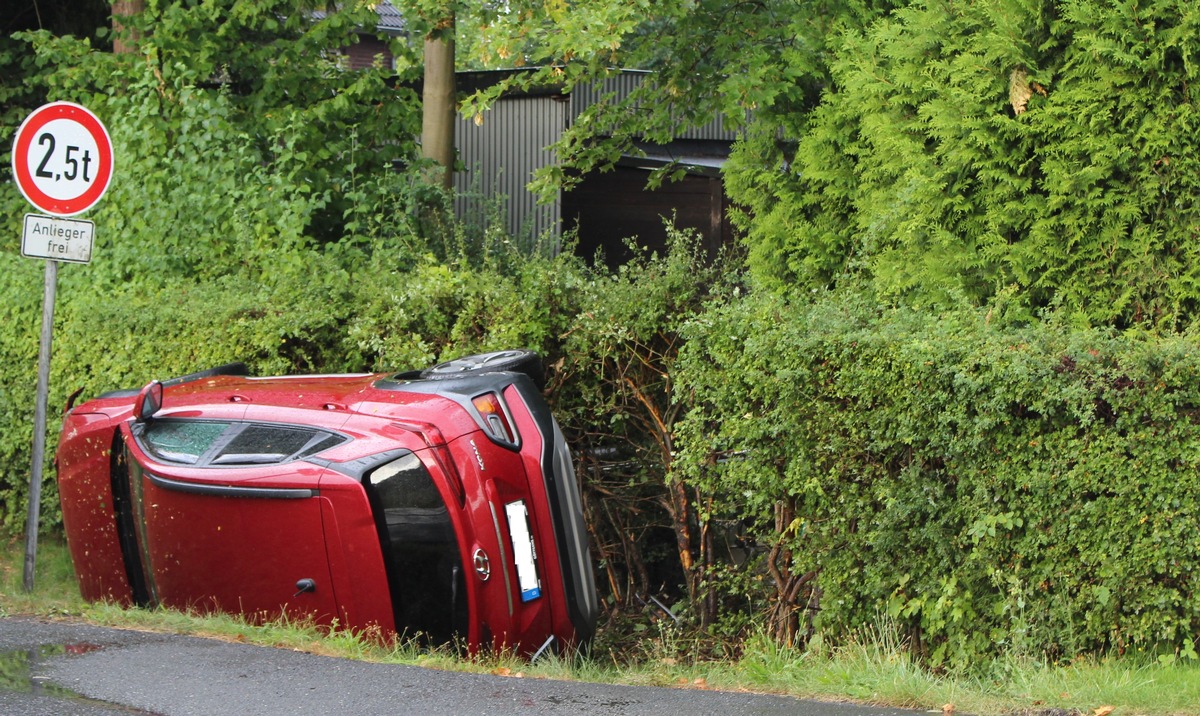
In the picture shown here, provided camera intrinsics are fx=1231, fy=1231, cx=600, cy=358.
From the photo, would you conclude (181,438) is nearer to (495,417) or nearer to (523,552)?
(495,417)

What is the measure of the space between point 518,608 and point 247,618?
1599mm

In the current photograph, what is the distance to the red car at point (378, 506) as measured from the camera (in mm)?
5965

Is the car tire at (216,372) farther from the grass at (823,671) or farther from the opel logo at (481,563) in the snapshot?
the opel logo at (481,563)

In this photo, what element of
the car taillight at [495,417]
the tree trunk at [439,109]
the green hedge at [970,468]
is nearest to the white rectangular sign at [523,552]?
the car taillight at [495,417]

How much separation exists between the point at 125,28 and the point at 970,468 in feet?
38.3

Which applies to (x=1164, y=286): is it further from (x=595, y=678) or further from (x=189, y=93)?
(x=189, y=93)

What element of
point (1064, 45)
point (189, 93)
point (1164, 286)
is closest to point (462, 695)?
point (1164, 286)

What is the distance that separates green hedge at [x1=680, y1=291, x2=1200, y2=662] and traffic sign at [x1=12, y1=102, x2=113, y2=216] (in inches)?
179

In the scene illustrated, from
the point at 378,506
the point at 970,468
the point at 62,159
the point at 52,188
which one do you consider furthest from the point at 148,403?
the point at 970,468

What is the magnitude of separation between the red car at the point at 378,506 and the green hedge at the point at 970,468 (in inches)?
40.5

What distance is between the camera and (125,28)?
13.9m

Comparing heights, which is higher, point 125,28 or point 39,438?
point 125,28

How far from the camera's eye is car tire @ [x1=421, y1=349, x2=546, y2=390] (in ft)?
22.1

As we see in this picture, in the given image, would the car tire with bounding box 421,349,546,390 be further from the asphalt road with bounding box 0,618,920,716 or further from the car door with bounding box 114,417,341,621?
the asphalt road with bounding box 0,618,920,716
